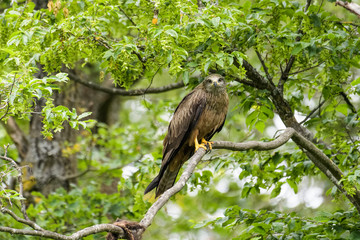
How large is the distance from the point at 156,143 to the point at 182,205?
73.8 inches

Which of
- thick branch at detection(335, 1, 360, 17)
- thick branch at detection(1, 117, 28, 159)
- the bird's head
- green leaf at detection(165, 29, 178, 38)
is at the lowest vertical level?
→ thick branch at detection(1, 117, 28, 159)

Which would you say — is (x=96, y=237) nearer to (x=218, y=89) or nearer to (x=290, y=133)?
(x=218, y=89)

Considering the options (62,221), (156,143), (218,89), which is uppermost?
(218,89)

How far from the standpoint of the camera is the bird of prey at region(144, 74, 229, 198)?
17.5ft

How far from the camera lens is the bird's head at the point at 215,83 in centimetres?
539

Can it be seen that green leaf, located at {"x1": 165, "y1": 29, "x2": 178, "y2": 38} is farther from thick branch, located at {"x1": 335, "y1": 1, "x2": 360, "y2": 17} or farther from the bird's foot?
thick branch, located at {"x1": 335, "y1": 1, "x2": 360, "y2": 17}

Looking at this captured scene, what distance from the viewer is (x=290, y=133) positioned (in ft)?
15.0

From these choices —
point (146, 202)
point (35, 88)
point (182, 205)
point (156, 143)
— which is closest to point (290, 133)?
point (146, 202)

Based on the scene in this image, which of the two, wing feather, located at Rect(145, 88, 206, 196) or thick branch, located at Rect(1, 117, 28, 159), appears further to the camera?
thick branch, located at Rect(1, 117, 28, 159)

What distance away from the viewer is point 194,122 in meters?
5.36

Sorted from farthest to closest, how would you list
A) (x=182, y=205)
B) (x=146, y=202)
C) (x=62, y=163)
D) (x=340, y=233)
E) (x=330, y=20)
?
(x=182, y=205) → (x=62, y=163) → (x=146, y=202) → (x=330, y=20) → (x=340, y=233)

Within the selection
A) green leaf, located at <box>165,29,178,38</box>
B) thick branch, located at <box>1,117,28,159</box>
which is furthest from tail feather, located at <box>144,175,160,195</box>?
thick branch, located at <box>1,117,28,159</box>

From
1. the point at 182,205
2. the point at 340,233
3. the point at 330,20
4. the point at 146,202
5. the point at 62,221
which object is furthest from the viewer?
the point at 182,205

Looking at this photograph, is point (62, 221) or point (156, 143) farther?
point (156, 143)
